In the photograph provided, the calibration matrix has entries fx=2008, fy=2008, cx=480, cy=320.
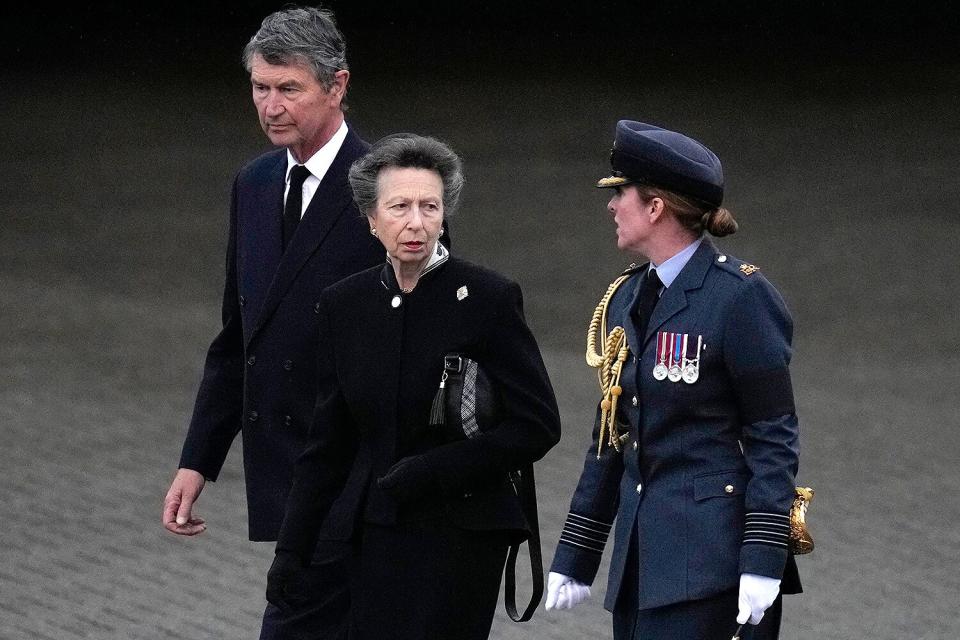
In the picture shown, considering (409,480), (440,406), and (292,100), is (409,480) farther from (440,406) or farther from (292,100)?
(292,100)

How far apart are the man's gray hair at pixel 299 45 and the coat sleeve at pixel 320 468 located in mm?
646

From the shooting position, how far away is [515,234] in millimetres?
11133

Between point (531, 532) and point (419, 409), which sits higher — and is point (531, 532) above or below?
below

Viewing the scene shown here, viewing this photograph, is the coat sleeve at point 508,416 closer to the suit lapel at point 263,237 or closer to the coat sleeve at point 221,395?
the suit lapel at point 263,237

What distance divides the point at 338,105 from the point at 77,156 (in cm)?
919

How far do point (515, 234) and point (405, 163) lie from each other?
734 centimetres

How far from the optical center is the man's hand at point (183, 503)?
174 inches

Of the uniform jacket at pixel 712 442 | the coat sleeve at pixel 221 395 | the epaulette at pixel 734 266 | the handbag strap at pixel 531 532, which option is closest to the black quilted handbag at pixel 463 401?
the handbag strap at pixel 531 532

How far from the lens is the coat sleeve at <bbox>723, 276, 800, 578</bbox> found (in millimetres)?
3576

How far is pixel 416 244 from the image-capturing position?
3.76m

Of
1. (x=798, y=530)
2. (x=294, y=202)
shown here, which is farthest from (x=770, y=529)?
(x=294, y=202)

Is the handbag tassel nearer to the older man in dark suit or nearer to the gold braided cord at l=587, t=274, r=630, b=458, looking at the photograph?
the gold braided cord at l=587, t=274, r=630, b=458

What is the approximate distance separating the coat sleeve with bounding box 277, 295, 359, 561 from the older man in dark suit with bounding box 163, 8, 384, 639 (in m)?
0.28

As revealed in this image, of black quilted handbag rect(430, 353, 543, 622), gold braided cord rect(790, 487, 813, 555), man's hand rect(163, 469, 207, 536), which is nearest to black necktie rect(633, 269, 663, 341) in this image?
black quilted handbag rect(430, 353, 543, 622)
